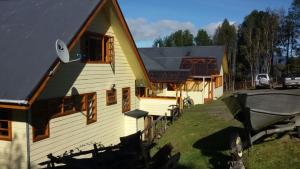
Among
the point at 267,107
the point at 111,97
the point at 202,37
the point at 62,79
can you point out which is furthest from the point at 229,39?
the point at 267,107

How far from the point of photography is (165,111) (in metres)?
23.2

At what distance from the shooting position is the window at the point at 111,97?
1559 centimetres

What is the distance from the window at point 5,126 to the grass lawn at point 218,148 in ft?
19.2

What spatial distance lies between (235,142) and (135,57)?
871 cm

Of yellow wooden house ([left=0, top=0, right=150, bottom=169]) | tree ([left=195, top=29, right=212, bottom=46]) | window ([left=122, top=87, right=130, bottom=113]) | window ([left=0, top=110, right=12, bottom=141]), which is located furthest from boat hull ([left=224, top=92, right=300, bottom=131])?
tree ([left=195, top=29, right=212, bottom=46])

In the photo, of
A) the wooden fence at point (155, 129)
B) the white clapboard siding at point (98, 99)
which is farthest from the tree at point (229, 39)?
the white clapboard siding at point (98, 99)

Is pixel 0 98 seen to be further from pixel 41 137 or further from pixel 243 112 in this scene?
pixel 243 112

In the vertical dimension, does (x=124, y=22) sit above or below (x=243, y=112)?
above

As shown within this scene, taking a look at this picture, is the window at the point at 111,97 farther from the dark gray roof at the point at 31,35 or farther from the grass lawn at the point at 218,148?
the dark gray roof at the point at 31,35

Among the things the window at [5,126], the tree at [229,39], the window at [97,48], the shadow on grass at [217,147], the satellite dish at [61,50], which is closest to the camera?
the satellite dish at [61,50]

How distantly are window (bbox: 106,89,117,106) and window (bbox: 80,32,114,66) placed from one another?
1.37 m

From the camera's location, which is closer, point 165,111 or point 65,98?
point 65,98

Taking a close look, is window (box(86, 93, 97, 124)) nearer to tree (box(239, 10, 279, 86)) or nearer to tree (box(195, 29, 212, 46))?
tree (box(239, 10, 279, 86))

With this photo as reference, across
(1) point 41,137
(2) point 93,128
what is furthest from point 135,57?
(1) point 41,137
